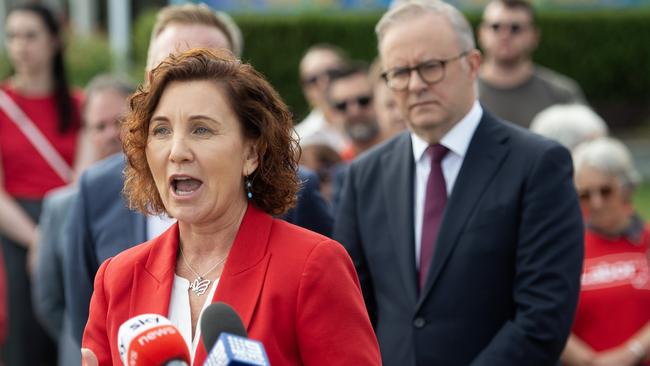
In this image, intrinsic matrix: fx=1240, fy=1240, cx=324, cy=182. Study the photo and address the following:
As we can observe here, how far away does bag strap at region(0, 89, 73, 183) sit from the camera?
334 inches

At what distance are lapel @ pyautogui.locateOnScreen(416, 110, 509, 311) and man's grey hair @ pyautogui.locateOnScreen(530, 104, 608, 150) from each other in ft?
7.28

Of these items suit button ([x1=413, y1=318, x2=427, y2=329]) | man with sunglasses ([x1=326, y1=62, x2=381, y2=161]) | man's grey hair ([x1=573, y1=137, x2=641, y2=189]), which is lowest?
man with sunglasses ([x1=326, y1=62, x2=381, y2=161])

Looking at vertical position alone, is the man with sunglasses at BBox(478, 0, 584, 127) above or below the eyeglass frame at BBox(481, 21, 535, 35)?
below

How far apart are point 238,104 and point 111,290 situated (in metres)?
0.66

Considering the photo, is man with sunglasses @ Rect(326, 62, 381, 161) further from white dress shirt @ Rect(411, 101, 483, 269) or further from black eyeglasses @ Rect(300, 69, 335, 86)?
white dress shirt @ Rect(411, 101, 483, 269)

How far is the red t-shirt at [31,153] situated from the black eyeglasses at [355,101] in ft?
5.93

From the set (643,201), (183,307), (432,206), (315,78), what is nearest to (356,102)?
(315,78)

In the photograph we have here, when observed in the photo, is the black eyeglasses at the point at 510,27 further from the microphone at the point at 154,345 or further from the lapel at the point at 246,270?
the microphone at the point at 154,345

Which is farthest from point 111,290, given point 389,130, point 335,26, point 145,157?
point 335,26

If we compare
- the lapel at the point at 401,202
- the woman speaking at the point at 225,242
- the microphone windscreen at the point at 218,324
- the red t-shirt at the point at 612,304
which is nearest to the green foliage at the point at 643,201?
the red t-shirt at the point at 612,304

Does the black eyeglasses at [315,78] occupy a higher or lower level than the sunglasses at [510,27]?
lower

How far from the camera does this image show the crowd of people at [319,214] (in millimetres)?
3520

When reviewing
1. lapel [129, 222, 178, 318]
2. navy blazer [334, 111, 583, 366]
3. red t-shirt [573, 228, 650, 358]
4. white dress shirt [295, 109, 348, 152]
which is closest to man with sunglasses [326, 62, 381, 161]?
white dress shirt [295, 109, 348, 152]

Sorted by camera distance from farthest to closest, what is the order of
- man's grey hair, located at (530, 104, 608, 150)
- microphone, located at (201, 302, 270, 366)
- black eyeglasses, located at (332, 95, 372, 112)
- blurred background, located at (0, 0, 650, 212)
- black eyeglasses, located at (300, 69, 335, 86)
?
1. blurred background, located at (0, 0, 650, 212)
2. black eyeglasses, located at (300, 69, 335, 86)
3. black eyeglasses, located at (332, 95, 372, 112)
4. man's grey hair, located at (530, 104, 608, 150)
5. microphone, located at (201, 302, 270, 366)
